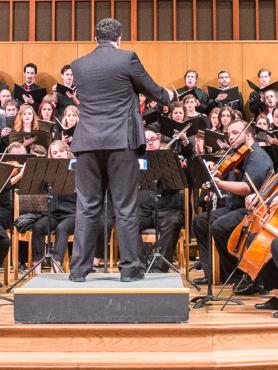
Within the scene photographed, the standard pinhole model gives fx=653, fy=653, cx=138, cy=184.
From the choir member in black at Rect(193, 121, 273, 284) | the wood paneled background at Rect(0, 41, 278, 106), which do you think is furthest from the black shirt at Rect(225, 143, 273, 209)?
the wood paneled background at Rect(0, 41, 278, 106)

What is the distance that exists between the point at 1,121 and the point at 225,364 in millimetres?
3748

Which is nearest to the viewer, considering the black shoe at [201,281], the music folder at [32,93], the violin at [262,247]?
the violin at [262,247]

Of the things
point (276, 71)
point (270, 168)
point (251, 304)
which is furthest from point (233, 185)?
point (276, 71)

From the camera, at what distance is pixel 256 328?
2.86 meters

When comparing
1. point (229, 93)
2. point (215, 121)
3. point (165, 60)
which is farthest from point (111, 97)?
point (165, 60)

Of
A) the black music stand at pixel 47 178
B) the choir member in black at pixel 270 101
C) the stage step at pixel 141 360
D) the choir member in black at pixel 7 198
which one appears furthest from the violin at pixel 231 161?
the choir member in black at pixel 270 101

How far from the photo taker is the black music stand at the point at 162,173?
12.5 ft

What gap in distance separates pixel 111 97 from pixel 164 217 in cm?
172

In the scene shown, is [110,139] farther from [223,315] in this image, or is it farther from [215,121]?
[215,121]

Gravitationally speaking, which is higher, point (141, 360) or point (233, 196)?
point (233, 196)

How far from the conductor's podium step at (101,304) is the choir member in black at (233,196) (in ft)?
3.24

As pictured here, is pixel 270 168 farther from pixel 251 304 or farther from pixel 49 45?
pixel 49 45

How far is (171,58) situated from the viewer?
23.9 feet

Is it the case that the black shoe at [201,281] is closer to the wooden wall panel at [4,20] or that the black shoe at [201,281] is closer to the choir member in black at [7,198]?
the choir member in black at [7,198]
